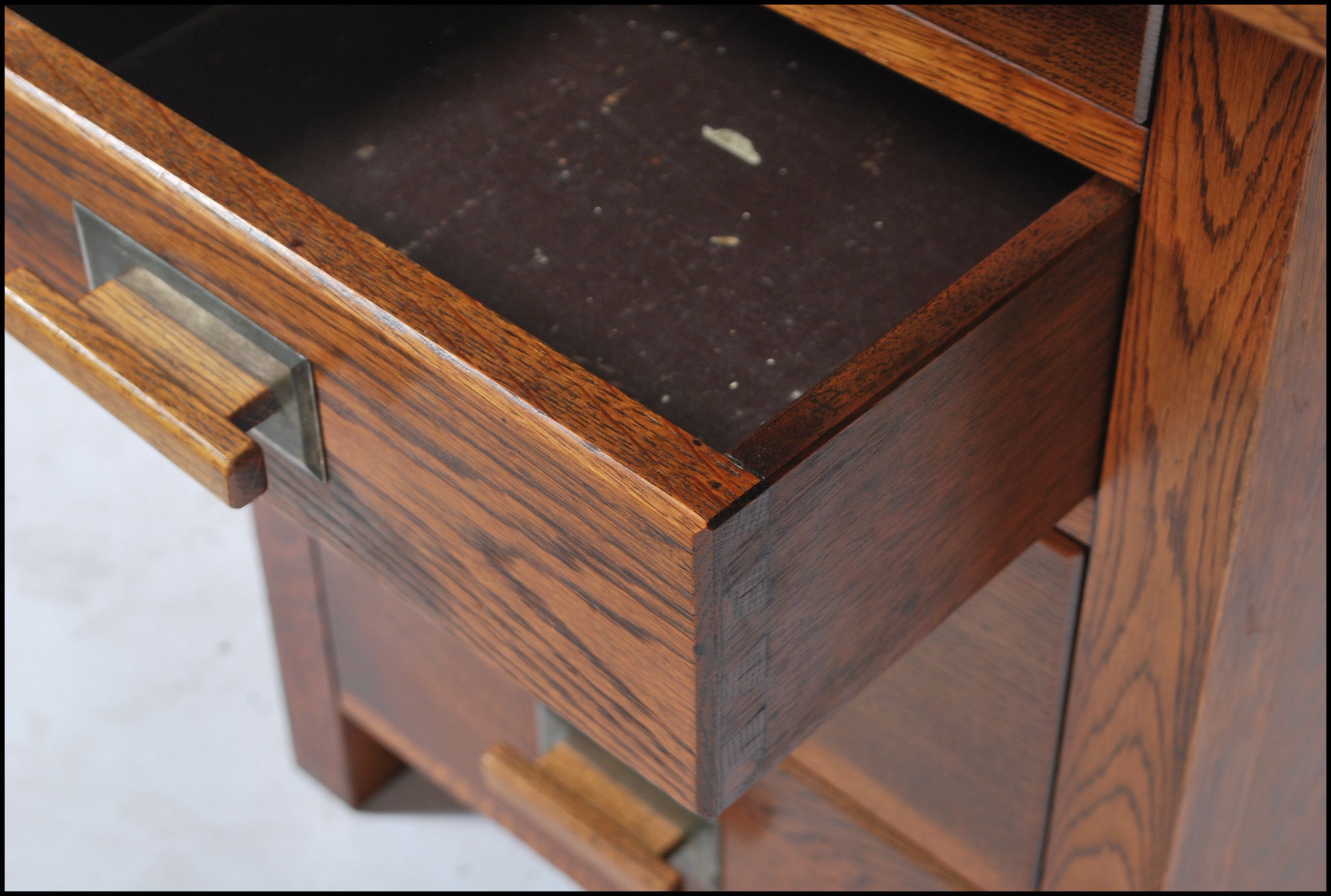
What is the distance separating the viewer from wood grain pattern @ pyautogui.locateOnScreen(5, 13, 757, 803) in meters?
0.43

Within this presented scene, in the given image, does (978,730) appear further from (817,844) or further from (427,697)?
(427,697)

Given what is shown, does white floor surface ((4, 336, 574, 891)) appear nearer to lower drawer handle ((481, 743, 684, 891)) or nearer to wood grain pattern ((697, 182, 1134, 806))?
lower drawer handle ((481, 743, 684, 891))

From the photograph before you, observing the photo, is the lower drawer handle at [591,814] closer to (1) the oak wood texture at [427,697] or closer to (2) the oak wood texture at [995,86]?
(1) the oak wood texture at [427,697]

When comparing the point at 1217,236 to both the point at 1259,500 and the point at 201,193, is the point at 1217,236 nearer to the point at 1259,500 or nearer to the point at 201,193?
the point at 1259,500

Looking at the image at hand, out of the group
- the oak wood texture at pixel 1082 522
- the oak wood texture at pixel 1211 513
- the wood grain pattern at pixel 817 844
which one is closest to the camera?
the oak wood texture at pixel 1211 513

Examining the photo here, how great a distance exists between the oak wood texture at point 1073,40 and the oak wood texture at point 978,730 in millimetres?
184

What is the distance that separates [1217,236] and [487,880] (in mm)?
642

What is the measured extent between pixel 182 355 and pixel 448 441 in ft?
0.37

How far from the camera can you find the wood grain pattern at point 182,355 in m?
0.52

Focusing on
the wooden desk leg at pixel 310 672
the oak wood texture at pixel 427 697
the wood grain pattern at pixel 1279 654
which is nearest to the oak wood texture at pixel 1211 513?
the wood grain pattern at pixel 1279 654

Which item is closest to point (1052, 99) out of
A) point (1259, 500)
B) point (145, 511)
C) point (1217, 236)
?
point (1217, 236)

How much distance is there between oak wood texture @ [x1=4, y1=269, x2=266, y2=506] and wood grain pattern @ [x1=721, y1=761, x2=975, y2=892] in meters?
0.34

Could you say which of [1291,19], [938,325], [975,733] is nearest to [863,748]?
[975,733]

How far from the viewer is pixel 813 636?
0.48 metres
